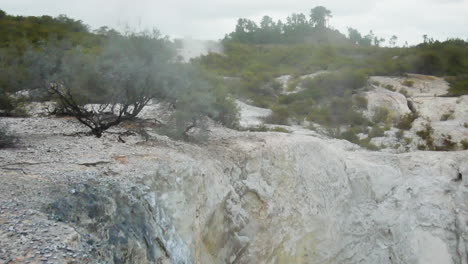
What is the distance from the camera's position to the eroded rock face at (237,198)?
13.6 ft

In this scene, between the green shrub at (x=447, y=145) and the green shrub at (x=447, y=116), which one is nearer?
the green shrub at (x=447, y=145)

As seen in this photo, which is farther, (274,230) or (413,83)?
(413,83)

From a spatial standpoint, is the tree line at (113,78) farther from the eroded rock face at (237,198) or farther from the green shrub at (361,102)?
the green shrub at (361,102)

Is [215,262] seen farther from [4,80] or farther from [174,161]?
[4,80]

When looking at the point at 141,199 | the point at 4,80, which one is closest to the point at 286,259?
the point at 141,199

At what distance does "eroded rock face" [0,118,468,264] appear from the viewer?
4141mm

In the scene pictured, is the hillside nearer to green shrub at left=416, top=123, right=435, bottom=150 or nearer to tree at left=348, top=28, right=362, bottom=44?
green shrub at left=416, top=123, right=435, bottom=150

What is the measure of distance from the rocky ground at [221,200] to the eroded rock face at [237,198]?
20 millimetres

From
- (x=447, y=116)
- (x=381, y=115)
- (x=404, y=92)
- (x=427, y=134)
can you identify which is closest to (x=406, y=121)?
(x=381, y=115)

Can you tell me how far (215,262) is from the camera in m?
5.91

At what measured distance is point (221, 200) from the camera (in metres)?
6.14

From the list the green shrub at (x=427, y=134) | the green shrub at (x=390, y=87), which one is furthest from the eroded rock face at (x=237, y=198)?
the green shrub at (x=390, y=87)

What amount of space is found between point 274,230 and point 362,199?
2.70 metres

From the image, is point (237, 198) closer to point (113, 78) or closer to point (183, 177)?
point (183, 177)
